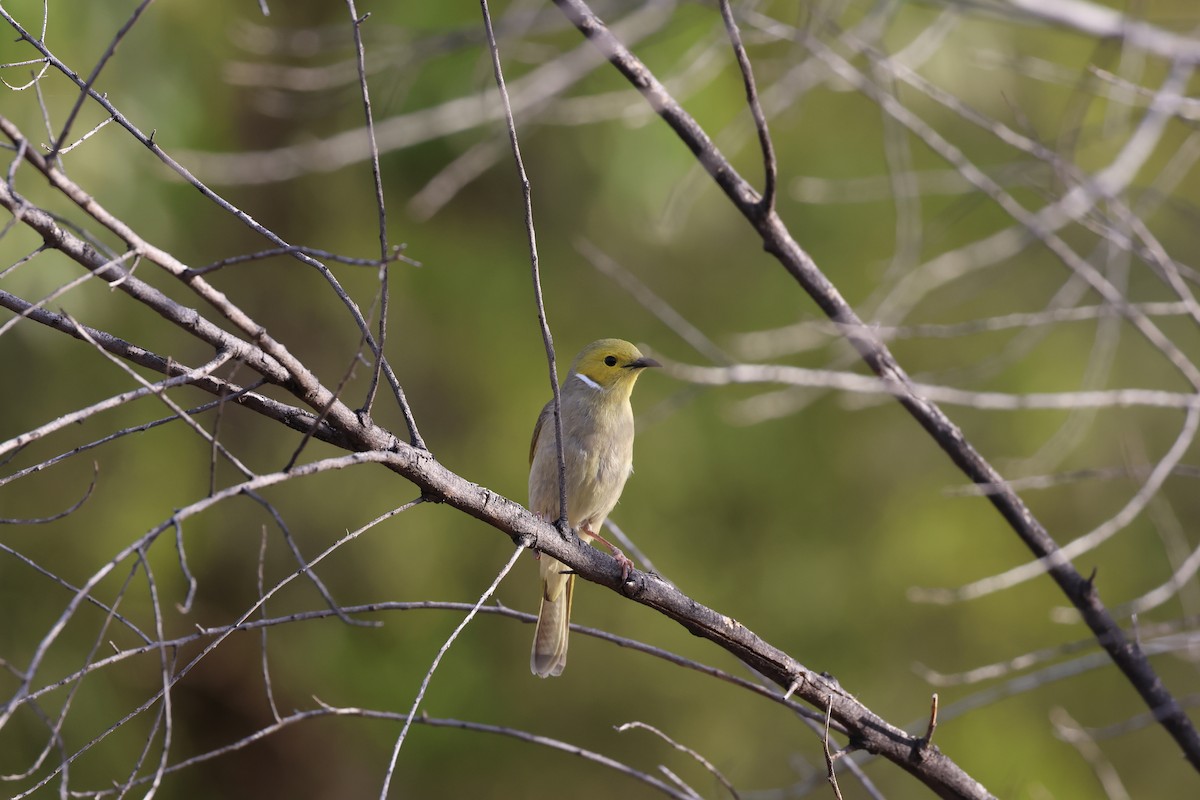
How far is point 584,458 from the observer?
166 inches

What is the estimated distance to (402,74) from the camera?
303 cm

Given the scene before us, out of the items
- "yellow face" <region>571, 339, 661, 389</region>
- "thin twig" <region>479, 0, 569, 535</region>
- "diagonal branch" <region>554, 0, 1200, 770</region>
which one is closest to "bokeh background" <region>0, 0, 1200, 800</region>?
"yellow face" <region>571, 339, 661, 389</region>

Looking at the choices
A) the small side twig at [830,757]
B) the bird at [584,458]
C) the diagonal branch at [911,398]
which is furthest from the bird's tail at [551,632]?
the small side twig at [830,757]

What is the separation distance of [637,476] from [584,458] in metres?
3.06

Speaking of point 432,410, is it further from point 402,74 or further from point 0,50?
point 402,74

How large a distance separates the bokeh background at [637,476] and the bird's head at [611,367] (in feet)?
7.22

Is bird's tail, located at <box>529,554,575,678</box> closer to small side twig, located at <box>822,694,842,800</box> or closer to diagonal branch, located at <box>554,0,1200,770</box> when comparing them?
diagonal branch, located at <box>554,0,1200,770</box>

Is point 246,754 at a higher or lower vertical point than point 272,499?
lower

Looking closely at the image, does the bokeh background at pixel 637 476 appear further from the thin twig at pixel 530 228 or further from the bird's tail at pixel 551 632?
the thin twig at pixel 530 228

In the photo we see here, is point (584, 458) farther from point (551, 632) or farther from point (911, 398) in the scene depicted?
point (911, 398)

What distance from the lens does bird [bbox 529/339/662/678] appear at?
4.21m

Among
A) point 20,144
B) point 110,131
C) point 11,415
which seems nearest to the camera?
point 20,144

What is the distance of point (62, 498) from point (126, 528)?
405 mm

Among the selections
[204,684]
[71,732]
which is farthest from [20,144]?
[204,684]
